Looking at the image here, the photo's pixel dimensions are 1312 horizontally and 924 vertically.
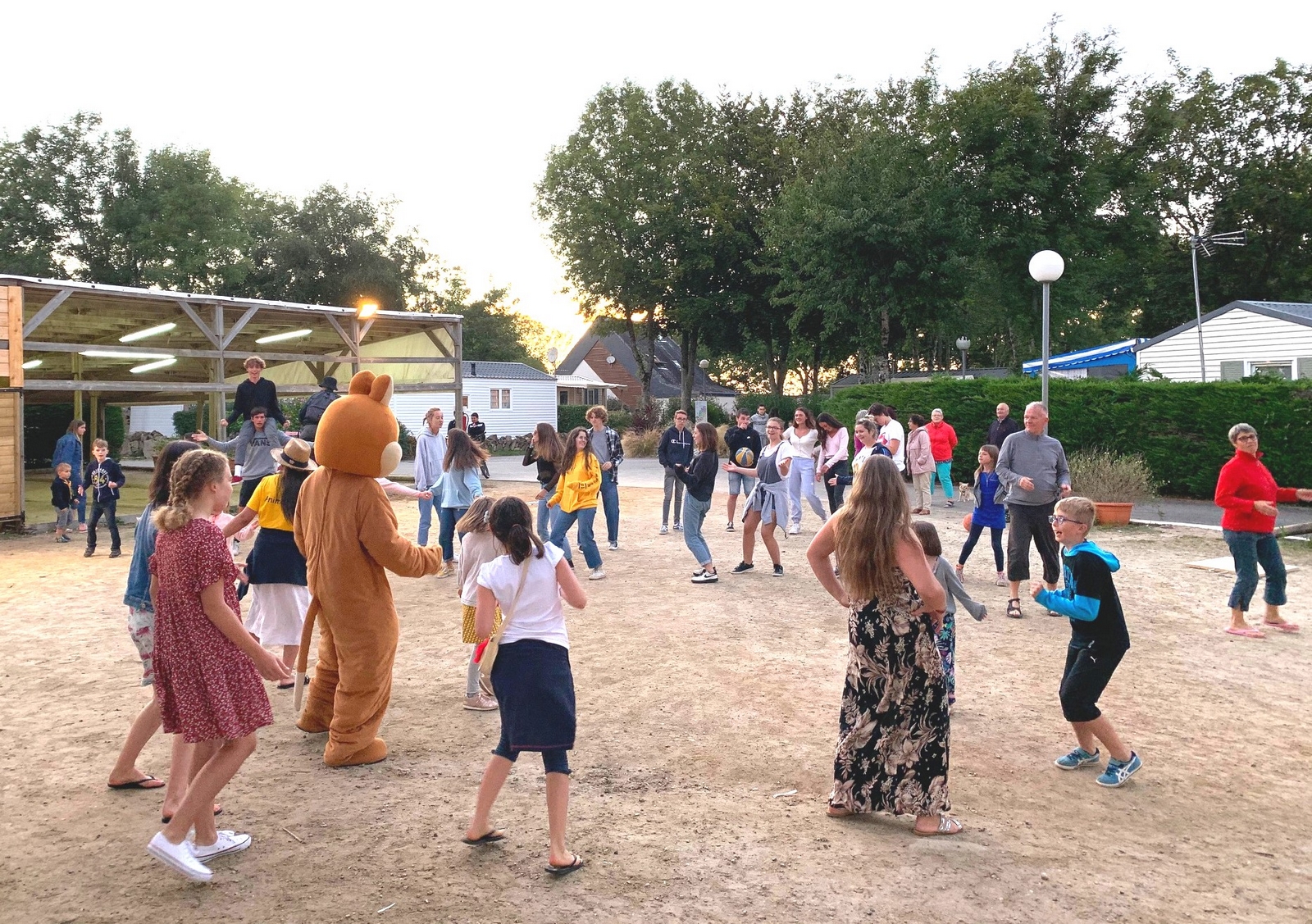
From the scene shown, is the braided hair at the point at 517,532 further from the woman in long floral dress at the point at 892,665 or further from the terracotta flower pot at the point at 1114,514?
the terracotta flower pot at the point at 1114,514

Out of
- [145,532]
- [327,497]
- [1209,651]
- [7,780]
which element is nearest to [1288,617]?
[1209,651]

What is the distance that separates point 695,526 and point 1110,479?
31.8 feet

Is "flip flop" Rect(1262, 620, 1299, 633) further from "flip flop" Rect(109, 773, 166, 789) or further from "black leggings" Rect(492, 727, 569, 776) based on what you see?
"flip flop" Rect(109, 773, 166, 789)

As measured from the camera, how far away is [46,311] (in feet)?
47.1

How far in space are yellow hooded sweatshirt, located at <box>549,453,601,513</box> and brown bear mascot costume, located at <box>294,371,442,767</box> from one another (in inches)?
187

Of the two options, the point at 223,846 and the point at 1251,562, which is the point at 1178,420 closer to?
the point at 1251,562

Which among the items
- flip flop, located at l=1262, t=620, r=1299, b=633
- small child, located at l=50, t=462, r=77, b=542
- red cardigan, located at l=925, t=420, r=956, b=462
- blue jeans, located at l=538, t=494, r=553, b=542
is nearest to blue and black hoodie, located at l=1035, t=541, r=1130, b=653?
flip flop, located at l=1262, t=620, r=1299, b=633

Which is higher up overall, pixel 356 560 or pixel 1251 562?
pixel 356 560

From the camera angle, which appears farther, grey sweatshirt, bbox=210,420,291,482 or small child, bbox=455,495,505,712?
grey sweatshirt, bbox=210,420,291,482

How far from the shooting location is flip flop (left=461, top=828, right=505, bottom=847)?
399cm

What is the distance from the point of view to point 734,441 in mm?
12062

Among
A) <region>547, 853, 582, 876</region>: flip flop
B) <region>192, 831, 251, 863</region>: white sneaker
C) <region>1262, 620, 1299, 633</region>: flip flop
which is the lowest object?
<region>547, 853, 582, 876</region>: flip flop

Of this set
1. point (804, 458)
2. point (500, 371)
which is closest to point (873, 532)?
point (804, 458)

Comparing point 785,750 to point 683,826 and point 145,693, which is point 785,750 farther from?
point 145,693
